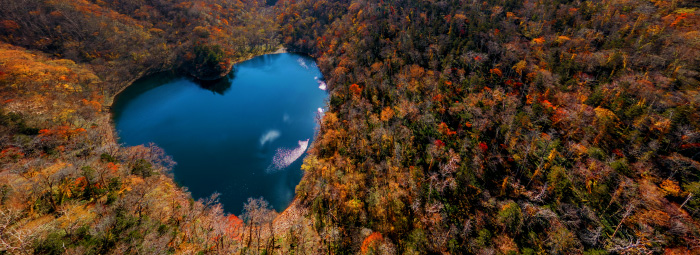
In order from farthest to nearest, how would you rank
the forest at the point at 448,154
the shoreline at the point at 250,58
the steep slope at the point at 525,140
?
the shoreline at the point at 250,58 → the steep slope at the point at 525,140 → the forest at the point at 448,154

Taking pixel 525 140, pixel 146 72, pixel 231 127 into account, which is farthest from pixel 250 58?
pixel 525 140

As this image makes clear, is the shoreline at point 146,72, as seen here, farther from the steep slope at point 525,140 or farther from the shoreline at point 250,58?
the steep slope at point 525,140

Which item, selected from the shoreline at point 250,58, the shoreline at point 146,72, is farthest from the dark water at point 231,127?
the shoreline at point 146,72

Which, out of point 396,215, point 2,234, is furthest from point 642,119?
point 2,234

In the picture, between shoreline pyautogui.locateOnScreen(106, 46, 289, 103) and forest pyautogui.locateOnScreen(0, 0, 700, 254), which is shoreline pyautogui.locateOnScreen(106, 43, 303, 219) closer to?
shoreline pyautogui.locateOnScreen(106, 46, 289, 103)

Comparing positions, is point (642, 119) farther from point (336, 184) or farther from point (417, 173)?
point (336, 184)

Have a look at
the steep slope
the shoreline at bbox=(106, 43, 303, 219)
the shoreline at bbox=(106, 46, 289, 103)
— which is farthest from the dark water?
the steep slope
